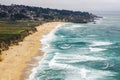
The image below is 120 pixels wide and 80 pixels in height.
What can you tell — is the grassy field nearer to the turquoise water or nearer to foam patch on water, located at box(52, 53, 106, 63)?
the turquoise water

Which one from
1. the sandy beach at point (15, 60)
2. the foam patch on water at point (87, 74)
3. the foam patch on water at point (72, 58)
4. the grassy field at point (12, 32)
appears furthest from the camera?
the grassy field at point (12, 32)

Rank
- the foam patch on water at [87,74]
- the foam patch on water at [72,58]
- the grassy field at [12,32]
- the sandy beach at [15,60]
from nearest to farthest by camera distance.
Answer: the foam patch on water at [87,74], the sandy beach at [15,60], the foam patch on water at [72,58], the grassy field at [12,32]

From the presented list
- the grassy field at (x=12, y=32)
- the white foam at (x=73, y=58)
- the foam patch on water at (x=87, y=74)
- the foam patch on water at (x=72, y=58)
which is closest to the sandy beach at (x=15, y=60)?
the foam patch on water at (x=72, y=58)

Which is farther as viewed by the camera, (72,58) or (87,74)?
(72,58)

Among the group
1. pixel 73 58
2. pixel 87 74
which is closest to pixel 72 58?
pixel 73 58

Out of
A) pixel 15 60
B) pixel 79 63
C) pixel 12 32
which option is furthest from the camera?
pixel 12 32

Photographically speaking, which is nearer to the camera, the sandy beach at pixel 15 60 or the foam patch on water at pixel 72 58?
the sandy beach at pixel 15 60

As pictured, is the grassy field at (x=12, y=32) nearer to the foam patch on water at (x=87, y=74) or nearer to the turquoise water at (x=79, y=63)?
the turquoise water at (x=79, y=63)

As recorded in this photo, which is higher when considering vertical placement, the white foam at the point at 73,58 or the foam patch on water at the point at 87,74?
the foam patch on water at the point at 87,74

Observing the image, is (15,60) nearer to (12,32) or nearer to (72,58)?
(72,58)

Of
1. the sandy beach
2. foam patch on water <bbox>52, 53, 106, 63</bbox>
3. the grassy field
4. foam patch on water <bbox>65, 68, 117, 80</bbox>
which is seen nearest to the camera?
foam patch on water <bbox>65, 68, 117, 80</bbox>

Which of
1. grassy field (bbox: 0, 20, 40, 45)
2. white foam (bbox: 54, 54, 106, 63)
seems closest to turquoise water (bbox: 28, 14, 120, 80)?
white foam (bbox: 54, 54, 106, 63)
